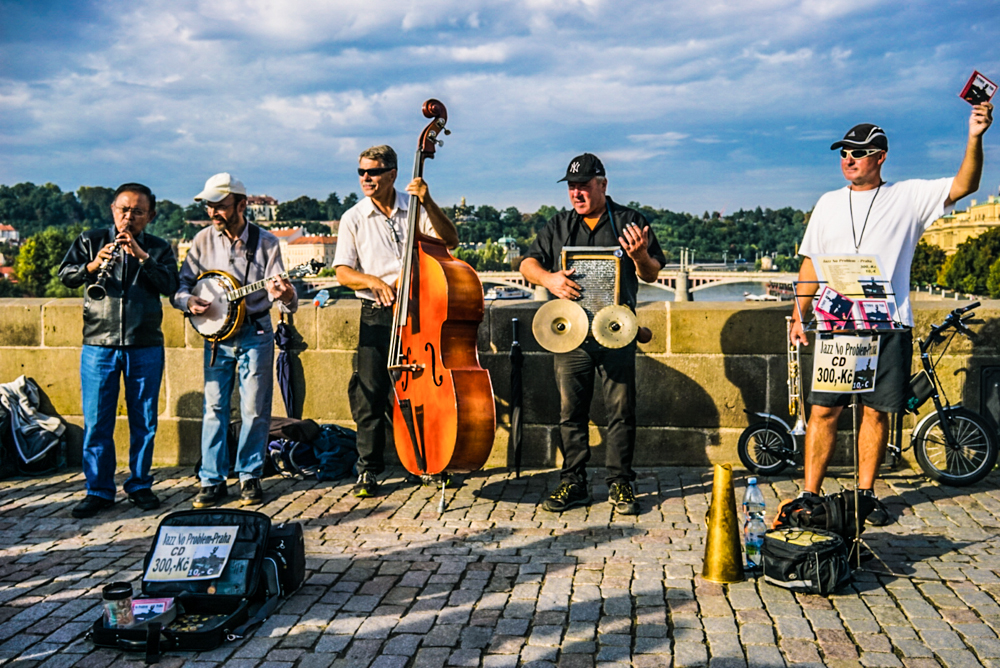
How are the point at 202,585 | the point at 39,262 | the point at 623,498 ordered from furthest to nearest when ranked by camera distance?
1. the point at 39,262
2. the point at 623,498
3. the point at 202,585

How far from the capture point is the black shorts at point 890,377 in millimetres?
5207

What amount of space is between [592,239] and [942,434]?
8.63 ft

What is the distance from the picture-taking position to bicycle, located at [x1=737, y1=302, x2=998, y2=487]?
6.06 meters

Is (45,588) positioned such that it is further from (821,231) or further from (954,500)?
(954,500)

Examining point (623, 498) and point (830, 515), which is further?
point (623, 498)

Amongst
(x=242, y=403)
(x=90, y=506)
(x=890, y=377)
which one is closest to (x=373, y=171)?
(x=242, y=403)

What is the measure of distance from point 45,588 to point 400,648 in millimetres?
1924

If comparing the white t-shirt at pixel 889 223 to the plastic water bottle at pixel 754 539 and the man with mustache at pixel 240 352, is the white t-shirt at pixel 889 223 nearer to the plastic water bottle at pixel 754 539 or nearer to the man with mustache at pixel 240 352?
the plastic water bottle at pixel 754 539

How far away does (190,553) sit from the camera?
13.9 feet

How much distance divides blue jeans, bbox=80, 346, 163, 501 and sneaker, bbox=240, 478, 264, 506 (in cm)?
60

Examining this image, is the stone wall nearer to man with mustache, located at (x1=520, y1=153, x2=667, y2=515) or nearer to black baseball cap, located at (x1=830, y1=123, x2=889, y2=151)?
man with mustache, located at (x1=520, y1=153, x2=667, y2=515)

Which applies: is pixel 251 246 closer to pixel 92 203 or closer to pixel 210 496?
pixel 210 496

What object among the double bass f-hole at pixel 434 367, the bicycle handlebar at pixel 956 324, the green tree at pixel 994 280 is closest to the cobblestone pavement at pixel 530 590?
the double bass f-hole at pixel 434 367

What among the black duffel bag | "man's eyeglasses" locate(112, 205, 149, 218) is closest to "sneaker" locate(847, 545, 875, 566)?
the black duffel bag
